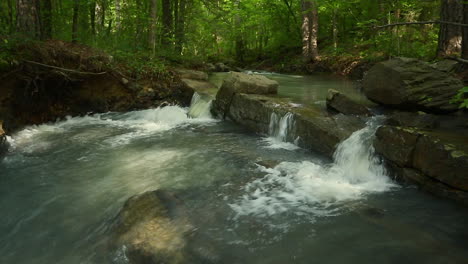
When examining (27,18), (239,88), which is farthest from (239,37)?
(27,18)

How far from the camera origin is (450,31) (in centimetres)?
920

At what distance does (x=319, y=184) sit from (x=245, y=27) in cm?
2346

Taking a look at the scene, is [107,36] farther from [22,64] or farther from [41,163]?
[41,163]

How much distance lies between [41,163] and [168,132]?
3.32 metres

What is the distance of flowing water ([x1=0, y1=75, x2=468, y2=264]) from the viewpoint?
3.93 m

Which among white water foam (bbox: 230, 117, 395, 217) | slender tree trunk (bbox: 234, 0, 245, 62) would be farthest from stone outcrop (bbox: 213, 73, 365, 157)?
slender tree trunk (bbox: 234, 0, 245, 62)

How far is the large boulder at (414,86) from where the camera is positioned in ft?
21.7

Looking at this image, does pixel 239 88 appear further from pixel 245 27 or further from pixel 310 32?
pixel 245 27

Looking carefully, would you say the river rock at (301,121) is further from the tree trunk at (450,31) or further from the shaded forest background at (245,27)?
the tree trunk at (450,31)

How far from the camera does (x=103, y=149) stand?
25.4 ft

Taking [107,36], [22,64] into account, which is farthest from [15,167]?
[107,36]

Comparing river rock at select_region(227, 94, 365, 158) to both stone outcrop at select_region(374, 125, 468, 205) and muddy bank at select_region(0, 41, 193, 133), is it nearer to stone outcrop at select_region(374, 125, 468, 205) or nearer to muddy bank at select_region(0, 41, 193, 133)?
stone outcrop at select_region(374, 125, 468, 205)

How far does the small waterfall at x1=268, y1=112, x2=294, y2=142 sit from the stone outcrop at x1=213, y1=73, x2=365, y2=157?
8 centimetres

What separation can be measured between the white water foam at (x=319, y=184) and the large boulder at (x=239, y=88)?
12.6 feet
